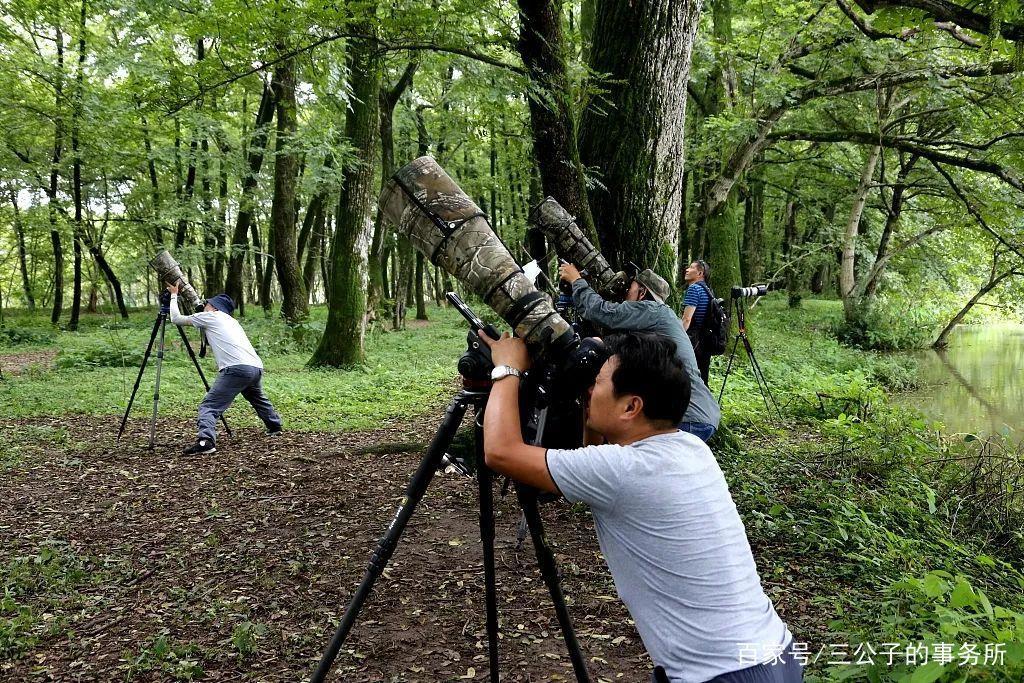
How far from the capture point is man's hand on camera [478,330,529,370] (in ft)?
6.42

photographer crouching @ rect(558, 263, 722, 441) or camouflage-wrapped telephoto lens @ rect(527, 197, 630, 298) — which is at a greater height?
camouflage-wrapped telephoto lens @ rect(527, 197, 630, 298)

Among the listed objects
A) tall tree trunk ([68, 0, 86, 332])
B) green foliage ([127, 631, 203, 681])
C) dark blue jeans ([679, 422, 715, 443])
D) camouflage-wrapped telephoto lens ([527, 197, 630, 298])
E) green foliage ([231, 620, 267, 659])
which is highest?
tall tree trunk ([68, 0, 86, 332])

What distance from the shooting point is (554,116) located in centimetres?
450

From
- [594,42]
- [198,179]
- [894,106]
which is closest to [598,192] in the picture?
[594,42]

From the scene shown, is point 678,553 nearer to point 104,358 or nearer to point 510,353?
point 510,353

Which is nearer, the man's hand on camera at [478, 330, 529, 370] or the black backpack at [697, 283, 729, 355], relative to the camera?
the man's hand on camera at [478, 330, 529, 370]

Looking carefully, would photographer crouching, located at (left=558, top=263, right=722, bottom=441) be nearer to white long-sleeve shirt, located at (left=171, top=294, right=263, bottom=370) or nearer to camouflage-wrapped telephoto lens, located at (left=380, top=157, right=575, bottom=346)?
camouflage-wrapped telephoto lens, located at (left=380, top=157, right=575, bottom=346)

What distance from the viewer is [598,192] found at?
16.1 ft

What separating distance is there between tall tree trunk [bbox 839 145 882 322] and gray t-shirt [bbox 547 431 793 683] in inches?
554

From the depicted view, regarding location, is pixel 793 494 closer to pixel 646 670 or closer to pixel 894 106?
pixel 646 670

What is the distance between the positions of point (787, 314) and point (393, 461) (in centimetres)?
1804

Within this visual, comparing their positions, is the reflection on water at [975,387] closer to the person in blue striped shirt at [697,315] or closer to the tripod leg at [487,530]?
the person in blue striped shirt at [697,315]

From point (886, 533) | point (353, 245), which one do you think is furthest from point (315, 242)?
point (886, 533)

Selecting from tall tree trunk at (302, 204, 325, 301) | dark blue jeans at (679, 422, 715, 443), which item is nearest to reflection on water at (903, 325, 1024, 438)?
dark blue jeans at (679, 422, 715, 443)
